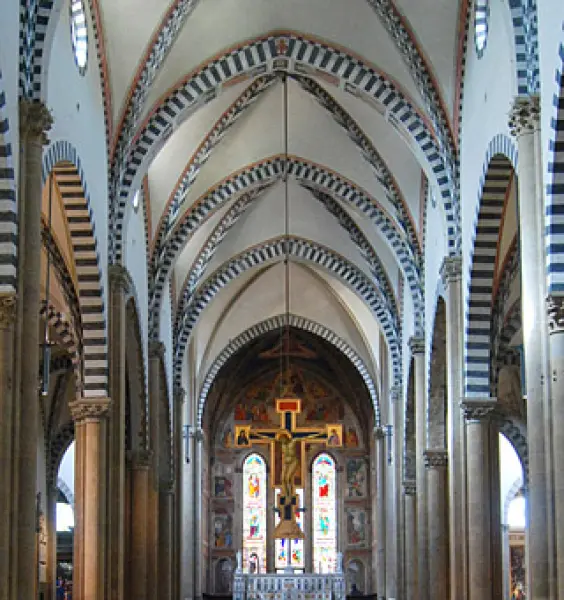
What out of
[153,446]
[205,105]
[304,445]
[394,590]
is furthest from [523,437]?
[205,105]

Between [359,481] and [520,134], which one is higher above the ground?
[520,134]

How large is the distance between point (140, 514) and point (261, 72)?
9892mm

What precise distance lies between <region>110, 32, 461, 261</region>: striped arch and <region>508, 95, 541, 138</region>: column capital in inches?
285

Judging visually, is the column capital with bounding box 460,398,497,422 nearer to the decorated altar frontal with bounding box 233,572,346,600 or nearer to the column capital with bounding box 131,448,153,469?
the column capital with bounding box 131,448,153,469

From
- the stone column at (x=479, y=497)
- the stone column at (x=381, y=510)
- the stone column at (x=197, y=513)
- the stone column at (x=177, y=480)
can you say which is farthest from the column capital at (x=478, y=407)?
the stone column at (x=197, y=513)

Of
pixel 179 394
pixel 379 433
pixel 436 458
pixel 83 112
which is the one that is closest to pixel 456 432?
pixel 436 458

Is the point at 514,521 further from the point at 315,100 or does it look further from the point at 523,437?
the point at 315,100

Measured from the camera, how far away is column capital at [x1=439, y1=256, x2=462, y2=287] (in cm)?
2377

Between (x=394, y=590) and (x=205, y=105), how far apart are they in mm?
17113

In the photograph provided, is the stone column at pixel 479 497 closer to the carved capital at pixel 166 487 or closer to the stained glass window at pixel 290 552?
the carved capital at pixel 166 487

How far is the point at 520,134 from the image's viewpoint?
16.9 metres

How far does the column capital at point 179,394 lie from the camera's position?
35.6m

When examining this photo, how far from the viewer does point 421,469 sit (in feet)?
96.8

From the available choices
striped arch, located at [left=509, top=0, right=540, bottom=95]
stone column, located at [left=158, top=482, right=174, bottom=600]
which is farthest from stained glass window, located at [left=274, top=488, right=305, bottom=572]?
striped arch, located at [left=509, top=0, right=540, bottom=95]
